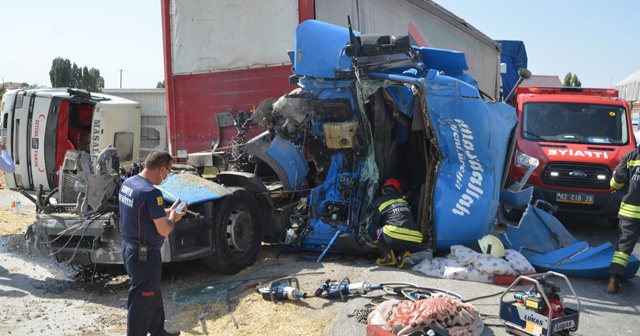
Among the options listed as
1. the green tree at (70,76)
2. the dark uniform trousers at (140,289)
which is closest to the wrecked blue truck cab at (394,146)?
the dark uniform trousers at (140,289)

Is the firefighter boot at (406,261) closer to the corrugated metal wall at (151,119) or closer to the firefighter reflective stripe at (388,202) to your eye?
the firefighter reflective stripe at (388,202)

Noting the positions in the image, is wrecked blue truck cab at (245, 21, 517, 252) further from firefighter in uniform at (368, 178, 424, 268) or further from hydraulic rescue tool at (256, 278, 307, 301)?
hydraulic rescue tool at (256, 278, 307, 301)

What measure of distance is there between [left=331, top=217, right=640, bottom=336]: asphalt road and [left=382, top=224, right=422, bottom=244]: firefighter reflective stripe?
0.34 metres

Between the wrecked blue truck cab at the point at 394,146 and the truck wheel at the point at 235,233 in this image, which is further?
the wrecked blue truck cab at the point at 394,146

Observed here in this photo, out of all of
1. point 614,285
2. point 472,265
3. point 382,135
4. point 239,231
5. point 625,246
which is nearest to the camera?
point 614,285

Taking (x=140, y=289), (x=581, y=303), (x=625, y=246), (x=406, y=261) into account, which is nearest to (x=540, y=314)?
(x=581, y=303)

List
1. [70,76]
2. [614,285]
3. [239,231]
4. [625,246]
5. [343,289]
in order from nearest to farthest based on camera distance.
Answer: [343,289] → [614,285] → [625,246] → [239,231] → [70,76]

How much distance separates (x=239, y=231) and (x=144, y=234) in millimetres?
2113

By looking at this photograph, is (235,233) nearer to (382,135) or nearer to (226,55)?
(382,135)

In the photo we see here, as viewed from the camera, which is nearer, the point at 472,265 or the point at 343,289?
the point at 343,289

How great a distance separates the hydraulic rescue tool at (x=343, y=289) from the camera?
4820 mm

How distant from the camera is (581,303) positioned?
4.87 meters

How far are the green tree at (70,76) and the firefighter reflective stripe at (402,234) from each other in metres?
42.5

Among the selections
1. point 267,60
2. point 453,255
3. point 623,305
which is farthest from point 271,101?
point 623,305
